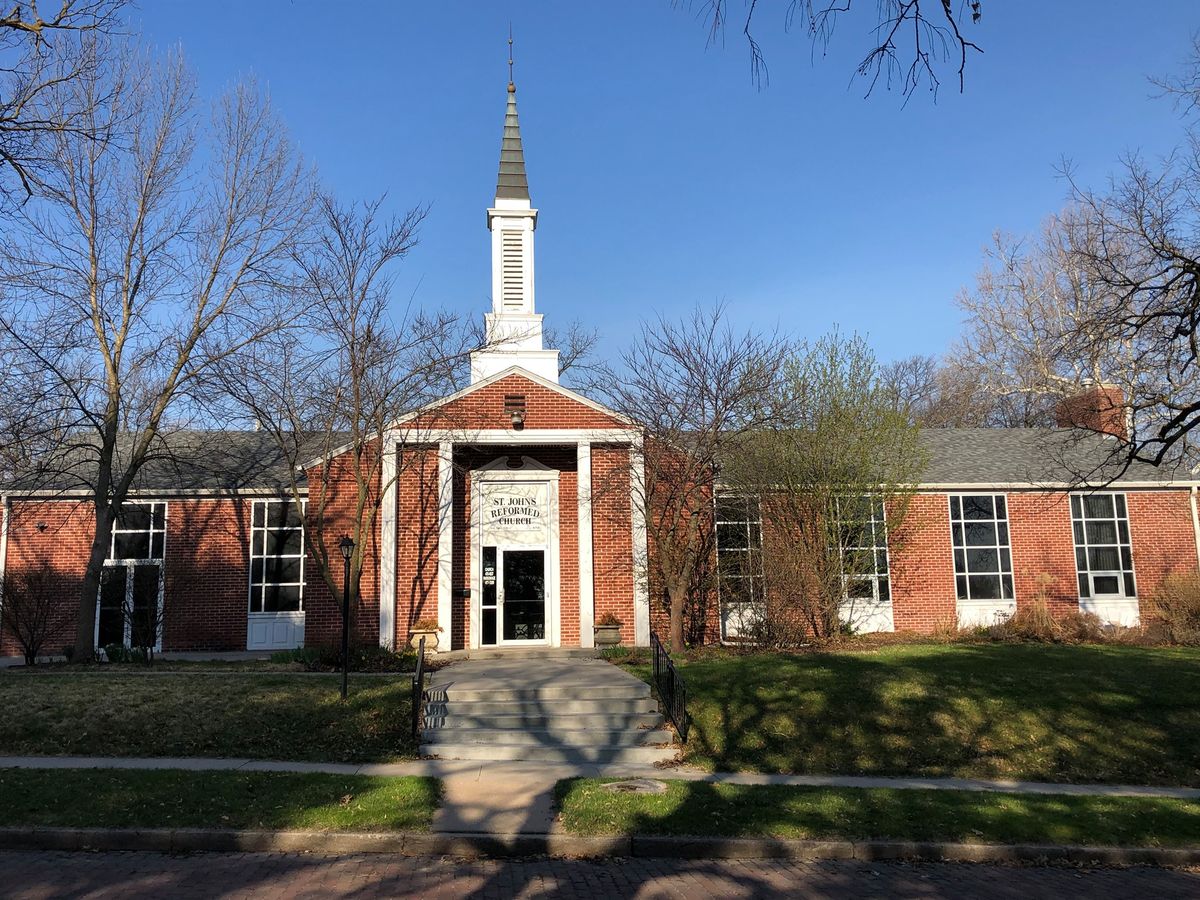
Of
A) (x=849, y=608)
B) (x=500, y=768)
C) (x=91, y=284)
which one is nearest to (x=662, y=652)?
(x=500, y=768)

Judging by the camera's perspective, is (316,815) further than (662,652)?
No

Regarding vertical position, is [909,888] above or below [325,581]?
below

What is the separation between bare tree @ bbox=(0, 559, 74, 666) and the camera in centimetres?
1792

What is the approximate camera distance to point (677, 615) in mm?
17766

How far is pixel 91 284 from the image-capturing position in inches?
690

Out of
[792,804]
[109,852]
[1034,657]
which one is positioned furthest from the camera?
[1034,657]

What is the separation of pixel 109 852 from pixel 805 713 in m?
8.19

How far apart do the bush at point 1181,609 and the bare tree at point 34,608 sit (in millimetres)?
24003

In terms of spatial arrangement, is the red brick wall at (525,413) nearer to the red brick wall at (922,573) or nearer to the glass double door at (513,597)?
the glass double door at (513,597)

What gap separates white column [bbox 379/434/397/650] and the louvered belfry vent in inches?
224

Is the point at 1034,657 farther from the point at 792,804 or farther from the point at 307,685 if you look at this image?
the point at 307,685

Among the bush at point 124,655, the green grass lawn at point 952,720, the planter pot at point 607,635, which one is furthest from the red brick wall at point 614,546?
the bush at point 124,655

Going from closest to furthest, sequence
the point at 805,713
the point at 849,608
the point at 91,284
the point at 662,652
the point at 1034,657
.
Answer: the point at 805,713
the point at 662,652
the point at 1034,657
the point at 91,284
the point at 849,608

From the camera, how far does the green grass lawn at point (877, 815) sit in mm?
8039
